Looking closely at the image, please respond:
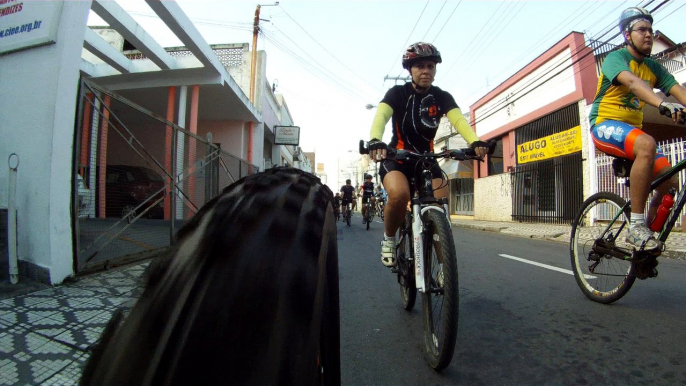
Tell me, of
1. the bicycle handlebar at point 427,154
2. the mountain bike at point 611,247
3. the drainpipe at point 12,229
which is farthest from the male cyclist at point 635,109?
the drainpipe at point 12,229

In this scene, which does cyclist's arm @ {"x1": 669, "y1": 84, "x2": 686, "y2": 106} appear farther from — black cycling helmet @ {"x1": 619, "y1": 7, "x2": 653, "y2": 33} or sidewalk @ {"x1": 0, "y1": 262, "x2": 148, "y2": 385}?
sidewalk @ {"x1": 0, "y1": 262, "x2": 148, "y2": 385}

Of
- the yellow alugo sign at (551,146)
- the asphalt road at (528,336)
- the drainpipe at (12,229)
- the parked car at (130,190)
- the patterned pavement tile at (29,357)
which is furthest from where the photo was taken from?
the yellow alugo sign at (551,146)

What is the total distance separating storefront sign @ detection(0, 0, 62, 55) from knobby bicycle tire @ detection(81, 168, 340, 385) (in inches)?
131

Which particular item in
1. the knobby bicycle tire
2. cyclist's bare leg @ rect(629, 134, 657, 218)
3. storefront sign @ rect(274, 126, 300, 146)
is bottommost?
the knobby bicycle tire

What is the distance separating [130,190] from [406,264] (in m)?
3.63

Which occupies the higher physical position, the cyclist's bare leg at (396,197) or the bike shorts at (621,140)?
the bike shorts at (621,140)

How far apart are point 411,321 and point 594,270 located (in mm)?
1541

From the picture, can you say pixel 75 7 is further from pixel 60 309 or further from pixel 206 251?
pixel 206 251

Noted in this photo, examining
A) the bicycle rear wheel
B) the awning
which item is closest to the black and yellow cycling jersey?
the bicycle rear wheel

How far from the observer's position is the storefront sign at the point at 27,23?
116 inches

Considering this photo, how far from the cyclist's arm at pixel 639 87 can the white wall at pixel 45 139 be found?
4.15m

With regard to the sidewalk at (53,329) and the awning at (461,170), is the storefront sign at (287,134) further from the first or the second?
the sidewalk at (53,329)

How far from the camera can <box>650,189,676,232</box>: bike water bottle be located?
2.35 meters

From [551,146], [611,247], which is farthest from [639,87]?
[551,146]
